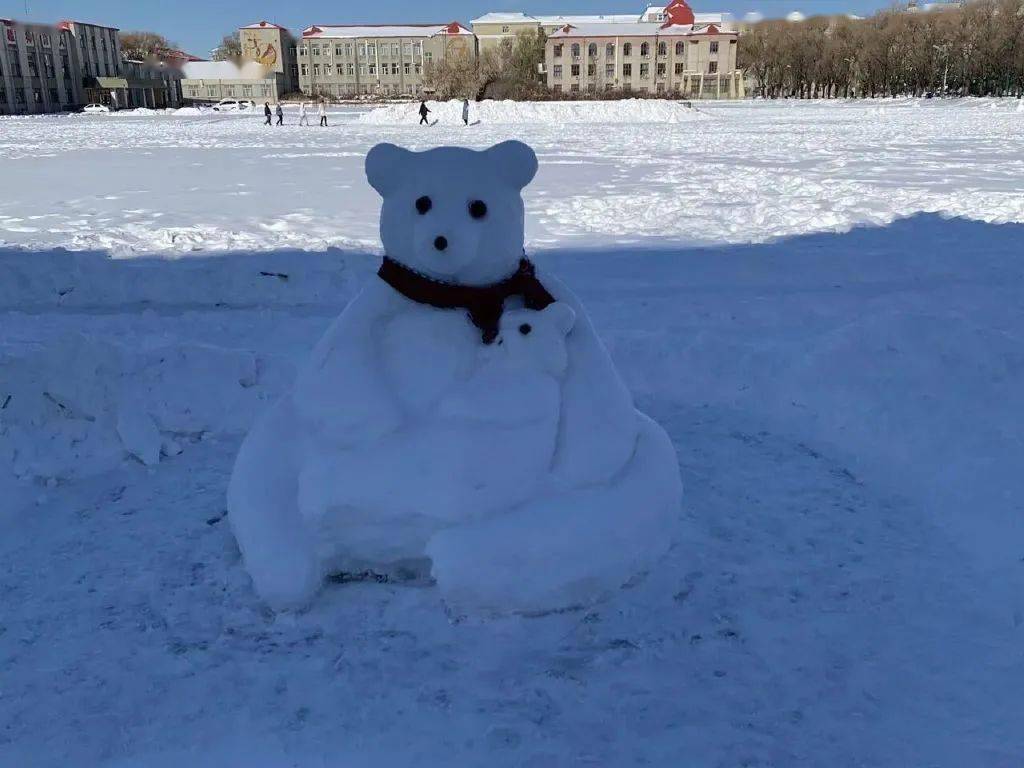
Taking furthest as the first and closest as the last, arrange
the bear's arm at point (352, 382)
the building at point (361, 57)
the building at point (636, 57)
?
the building at point (361, 57)
the building at point (636, 57)
the bear's arm at point (352, 382)

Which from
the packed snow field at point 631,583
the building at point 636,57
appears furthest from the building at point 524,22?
the packed snow field at point 631,583

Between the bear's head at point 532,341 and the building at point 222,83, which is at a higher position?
the building at point 222,83

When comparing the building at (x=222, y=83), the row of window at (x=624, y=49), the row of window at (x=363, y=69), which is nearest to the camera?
the building at (x=222, y=83)

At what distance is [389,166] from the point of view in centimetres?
273

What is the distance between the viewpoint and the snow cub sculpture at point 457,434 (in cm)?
259

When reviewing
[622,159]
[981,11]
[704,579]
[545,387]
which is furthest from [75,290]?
[981,11]

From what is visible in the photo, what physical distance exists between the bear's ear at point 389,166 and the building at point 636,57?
6926 cm

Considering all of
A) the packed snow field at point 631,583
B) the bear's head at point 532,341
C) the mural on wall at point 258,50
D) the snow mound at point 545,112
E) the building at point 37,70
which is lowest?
the packed snow field at point 631,583

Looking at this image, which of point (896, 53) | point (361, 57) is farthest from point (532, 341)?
point (361, 57)

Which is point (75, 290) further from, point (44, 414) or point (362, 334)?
point (362, 334)

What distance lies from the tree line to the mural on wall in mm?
41252

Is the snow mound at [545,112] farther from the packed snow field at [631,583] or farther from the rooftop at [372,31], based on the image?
the rooftop at [372,31]

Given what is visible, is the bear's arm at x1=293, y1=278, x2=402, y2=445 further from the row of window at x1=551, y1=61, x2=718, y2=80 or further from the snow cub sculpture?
the row of window at x1=551, y1=61, x2=718, y2=80

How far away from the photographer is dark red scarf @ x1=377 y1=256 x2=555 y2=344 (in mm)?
2686
